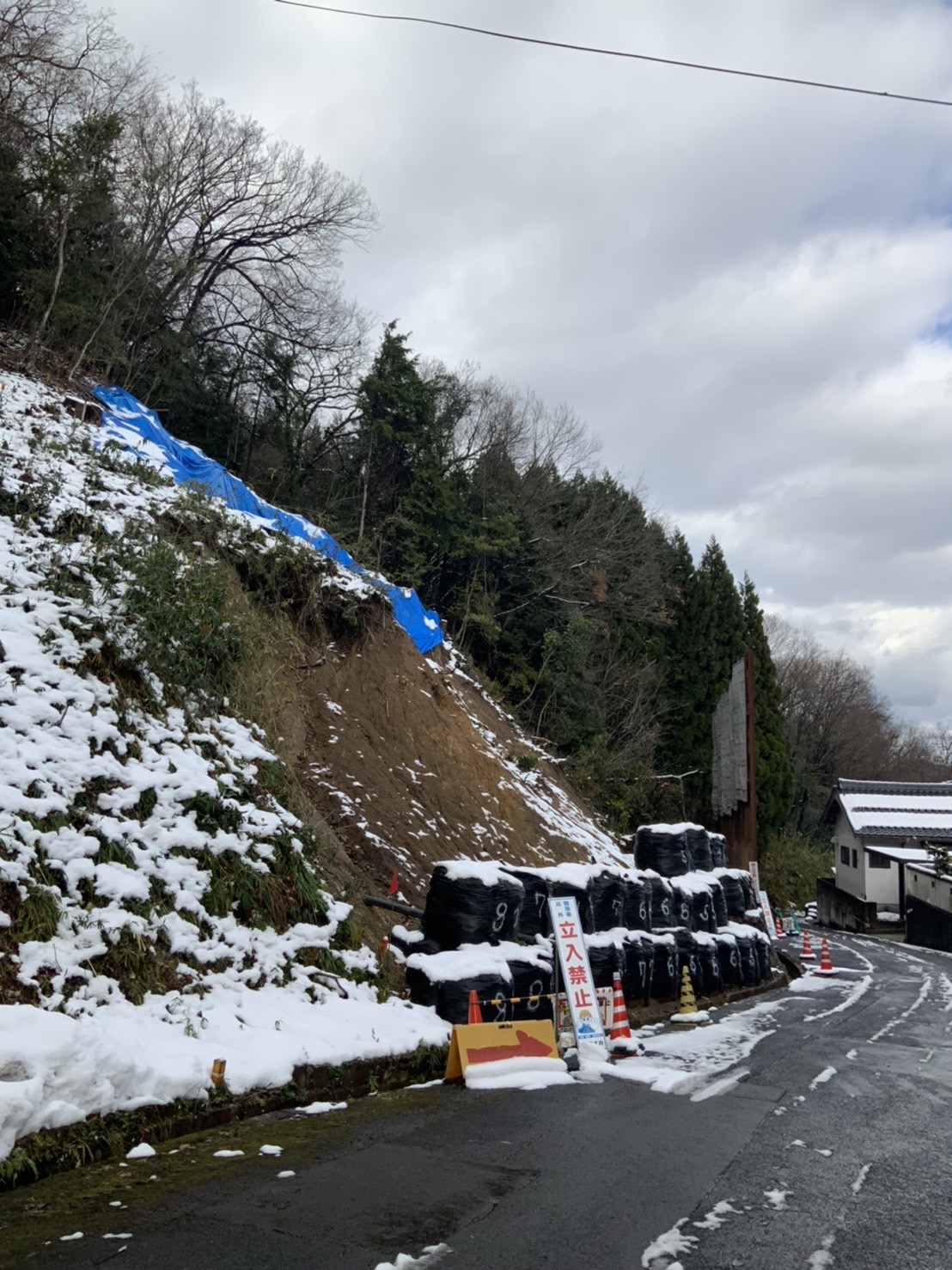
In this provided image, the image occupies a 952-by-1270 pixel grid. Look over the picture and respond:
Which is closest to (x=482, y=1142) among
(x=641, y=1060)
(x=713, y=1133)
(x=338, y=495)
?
(x=713, y=1133)

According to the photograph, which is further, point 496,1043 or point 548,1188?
point 496,1043

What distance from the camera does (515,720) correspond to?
2345 cm

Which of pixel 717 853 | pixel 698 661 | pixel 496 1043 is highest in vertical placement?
pixel 698 661

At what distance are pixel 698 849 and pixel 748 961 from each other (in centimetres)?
195

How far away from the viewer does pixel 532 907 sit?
365 inches

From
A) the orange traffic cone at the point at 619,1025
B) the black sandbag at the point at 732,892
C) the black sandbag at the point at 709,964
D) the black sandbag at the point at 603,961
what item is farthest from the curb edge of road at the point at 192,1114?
the black sandbag at the point at 732,892

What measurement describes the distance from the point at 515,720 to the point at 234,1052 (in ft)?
58.1

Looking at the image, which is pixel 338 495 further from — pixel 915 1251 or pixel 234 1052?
pixel 915 1251

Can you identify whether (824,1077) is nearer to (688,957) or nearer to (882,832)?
(688,957)

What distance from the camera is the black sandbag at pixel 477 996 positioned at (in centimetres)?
793

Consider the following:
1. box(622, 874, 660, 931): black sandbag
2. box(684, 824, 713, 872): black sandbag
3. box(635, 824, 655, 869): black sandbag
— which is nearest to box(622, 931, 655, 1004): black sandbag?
box(622, 874, 660, 931): black sandbag

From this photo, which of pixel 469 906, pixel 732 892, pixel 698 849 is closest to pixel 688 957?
pixel 698 849

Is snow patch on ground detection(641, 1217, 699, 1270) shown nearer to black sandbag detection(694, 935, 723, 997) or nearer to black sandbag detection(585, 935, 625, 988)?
black sandbag detection(585, 935, 625, 988)

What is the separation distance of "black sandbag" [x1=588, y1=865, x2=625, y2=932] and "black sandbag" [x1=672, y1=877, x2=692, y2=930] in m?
2.04
